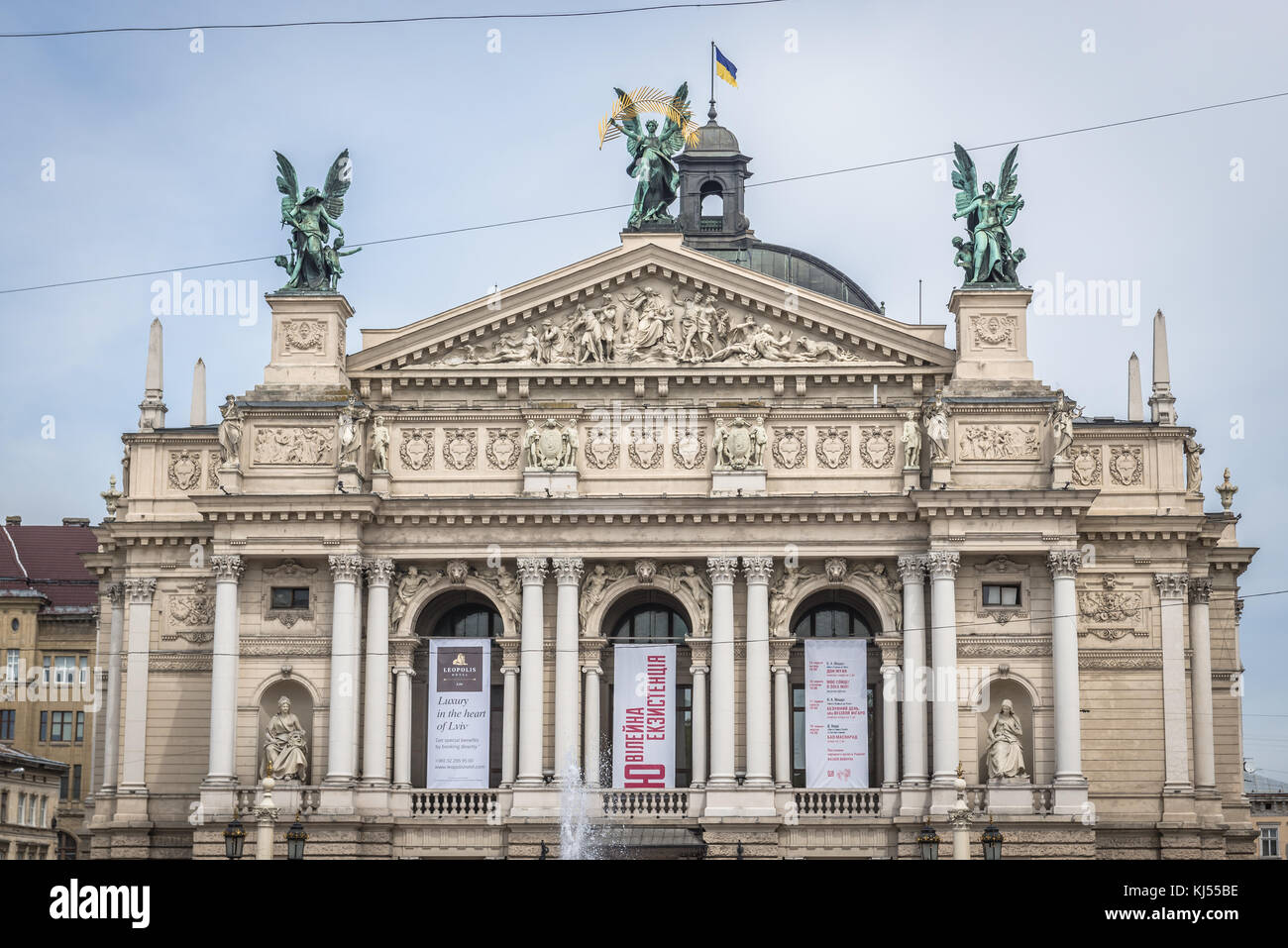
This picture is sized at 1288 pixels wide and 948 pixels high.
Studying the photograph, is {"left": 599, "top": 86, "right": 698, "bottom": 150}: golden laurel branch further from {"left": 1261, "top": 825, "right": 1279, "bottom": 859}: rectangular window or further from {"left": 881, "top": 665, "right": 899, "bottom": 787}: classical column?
{"left": 1261, "top": 825, "right": 1279, "bottom": 859}: rectangular window

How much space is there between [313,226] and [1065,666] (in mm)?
25486

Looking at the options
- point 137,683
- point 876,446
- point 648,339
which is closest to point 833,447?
point 876,446

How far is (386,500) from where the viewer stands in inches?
2397

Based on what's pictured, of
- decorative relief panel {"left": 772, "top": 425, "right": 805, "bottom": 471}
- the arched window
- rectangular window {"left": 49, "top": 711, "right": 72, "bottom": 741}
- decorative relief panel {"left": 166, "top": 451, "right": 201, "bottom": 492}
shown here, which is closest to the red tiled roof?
rectangular window {"left": 49, "top": 711, "right": 72, "bottom": 741}

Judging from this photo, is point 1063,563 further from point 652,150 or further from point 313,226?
point 313,226

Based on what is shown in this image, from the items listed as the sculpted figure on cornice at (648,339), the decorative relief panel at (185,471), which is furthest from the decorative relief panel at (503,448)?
the decorative relief panel at (185,471)

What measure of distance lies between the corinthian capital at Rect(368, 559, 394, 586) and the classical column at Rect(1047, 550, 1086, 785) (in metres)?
18.7

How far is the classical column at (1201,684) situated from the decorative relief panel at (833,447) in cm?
1104

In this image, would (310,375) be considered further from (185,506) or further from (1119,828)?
(1119,828)

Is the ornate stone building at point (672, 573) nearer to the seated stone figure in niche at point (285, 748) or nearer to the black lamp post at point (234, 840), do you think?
the seated stone figure in niche at point (285, 748)

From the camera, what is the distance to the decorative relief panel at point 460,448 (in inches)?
2426

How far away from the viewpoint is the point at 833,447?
61000 millimetres

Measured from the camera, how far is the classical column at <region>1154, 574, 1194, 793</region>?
59219 mm
